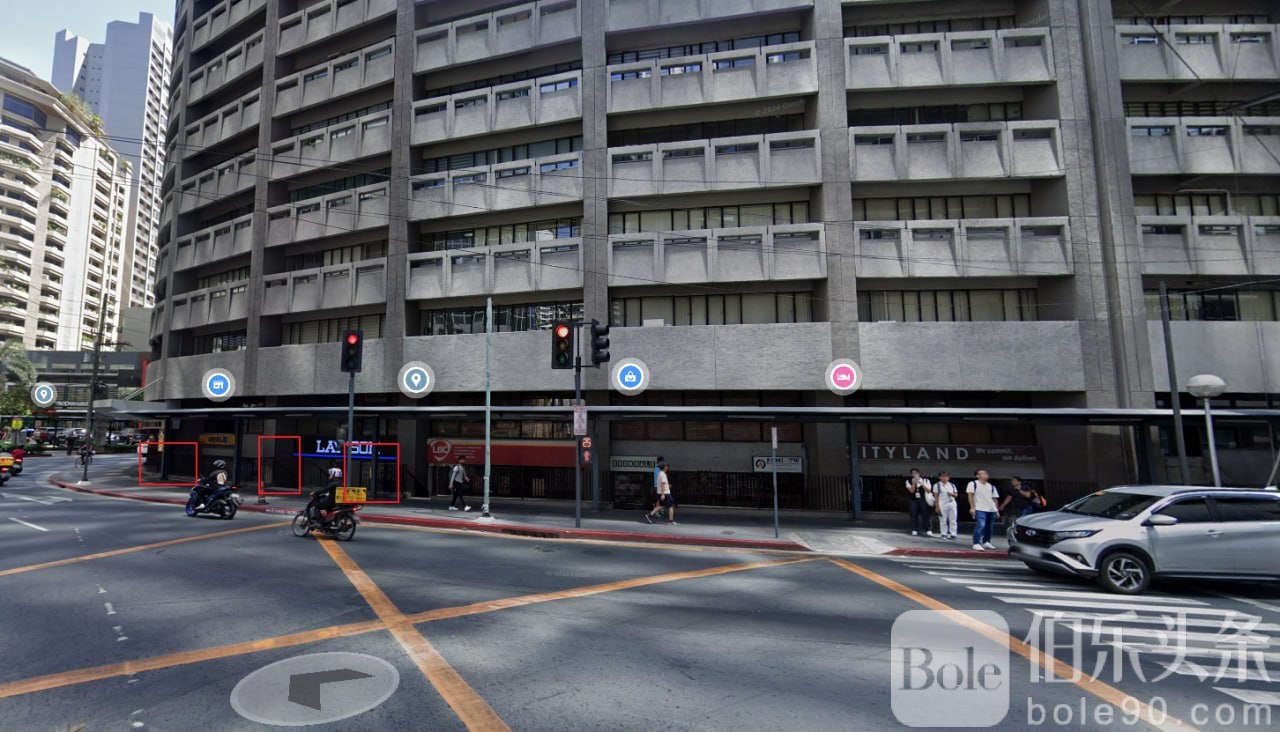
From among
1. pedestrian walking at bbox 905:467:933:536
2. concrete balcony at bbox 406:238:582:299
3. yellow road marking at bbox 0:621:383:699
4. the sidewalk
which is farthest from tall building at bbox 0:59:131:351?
pedestrian walking at bbox 905:467:933:536

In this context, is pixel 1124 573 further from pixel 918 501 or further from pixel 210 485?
pixel 210 485

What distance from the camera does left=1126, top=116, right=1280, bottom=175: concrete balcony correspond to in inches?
663

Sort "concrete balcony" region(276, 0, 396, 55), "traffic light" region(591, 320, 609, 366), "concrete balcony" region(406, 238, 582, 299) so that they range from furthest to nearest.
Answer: "concrete balcony" region(276, 0, 396, 55), "concrete balcony" region(406, 238, 582, 299), "traffic light" region(591, 320, 609, 366)

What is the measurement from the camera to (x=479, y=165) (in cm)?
2150

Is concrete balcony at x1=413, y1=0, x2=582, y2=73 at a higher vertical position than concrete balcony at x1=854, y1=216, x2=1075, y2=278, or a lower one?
higher

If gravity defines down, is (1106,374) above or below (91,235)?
below

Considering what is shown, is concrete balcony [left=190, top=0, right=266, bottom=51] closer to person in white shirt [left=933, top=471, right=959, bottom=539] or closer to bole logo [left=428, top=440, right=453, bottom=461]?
bole logo [left=428, top=440, right=453, bottom=461]

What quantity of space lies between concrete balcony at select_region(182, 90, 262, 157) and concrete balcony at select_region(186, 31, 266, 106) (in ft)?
4.95

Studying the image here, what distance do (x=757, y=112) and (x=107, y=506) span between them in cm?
2631

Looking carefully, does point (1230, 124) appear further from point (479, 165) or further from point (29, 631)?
point (29, 631)

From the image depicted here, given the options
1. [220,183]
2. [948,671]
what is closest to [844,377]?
[948,671]

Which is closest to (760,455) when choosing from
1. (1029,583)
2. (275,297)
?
(1029,583)

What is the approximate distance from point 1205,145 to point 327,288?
32.3m

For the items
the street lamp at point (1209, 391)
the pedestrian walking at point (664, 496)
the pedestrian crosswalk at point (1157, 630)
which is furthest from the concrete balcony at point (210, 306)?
the street lamp at point (1209, 391)
